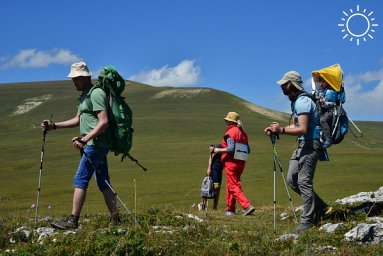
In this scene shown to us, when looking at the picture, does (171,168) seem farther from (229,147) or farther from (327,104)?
(327,104)

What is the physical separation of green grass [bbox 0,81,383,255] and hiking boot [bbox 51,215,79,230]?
2.50ft

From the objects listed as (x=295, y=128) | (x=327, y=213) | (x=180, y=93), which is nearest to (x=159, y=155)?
(x=327, y=213)

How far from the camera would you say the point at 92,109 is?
9203 millimetres

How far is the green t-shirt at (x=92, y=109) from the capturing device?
895 cm

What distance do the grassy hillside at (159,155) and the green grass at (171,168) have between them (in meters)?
0.07

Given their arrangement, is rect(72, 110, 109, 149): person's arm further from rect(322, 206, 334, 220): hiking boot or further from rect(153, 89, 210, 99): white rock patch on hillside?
rect(153, 89, 210, 99): white rock patch on hillside

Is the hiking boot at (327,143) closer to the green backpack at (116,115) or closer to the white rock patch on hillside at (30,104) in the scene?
the green backpack at (116,115)

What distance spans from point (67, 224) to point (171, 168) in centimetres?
3707

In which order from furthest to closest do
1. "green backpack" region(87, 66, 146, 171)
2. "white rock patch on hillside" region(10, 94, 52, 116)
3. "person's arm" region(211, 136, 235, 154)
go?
1. "white rock patch on hillside" region(10, 94, 52, 116)
2. "person's arm" region(211, 136, 235, 154)
3. "green backpack" region(87, 66, 146, 171)

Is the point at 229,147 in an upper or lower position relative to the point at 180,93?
lower

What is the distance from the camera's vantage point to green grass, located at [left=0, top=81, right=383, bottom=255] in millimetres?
9245

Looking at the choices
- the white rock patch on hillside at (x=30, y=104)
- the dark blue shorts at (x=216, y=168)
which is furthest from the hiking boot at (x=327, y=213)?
the white rock patch on hillside at (x=30, y=104)

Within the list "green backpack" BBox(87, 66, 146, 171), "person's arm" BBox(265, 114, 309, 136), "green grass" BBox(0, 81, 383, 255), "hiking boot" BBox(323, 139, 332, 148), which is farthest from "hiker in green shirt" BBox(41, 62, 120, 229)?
"hiking boot" BBox(323, 139, 332, 148)

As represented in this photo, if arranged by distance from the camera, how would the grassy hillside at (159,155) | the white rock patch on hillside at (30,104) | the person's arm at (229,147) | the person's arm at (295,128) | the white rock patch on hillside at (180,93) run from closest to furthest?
the person's arm at (295,128) → the person's arm at (229,147) → the grassy hillside at (159,155) → the white rock patch on hillside at (30,104) → the white rock patch on hillside at (180,93)
